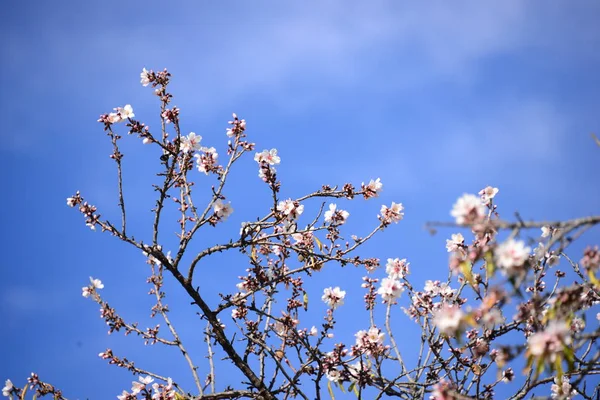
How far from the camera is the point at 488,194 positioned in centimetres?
505

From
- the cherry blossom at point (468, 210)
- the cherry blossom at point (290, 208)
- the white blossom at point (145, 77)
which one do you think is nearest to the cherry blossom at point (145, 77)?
the white blossom at point (145, 77)

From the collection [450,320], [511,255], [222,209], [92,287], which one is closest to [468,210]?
[511,255]

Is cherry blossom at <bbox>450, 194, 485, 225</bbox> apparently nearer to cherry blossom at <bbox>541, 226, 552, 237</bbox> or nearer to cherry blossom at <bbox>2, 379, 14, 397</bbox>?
cherry blossom at <bbox>541, 226, 552, 237</bbox>

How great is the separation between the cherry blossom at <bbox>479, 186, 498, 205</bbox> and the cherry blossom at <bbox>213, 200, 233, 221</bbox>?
250 centimetres

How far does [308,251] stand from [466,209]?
2357 millimetres

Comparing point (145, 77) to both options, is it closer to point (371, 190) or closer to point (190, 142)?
point (190, 142)

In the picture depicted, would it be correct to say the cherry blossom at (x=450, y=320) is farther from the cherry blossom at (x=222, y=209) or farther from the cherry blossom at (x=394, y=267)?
the cherry blossom at (x=222, y=209)

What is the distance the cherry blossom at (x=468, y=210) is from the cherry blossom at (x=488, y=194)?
2589 millimetres

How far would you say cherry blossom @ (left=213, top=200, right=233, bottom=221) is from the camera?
4906mm

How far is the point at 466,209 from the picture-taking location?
2572mm

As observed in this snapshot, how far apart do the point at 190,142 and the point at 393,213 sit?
215cm

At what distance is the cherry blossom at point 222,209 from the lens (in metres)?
4.91

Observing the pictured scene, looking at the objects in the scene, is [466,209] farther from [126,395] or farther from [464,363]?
[126,395]

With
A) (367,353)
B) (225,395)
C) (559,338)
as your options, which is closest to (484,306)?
(559,338)
